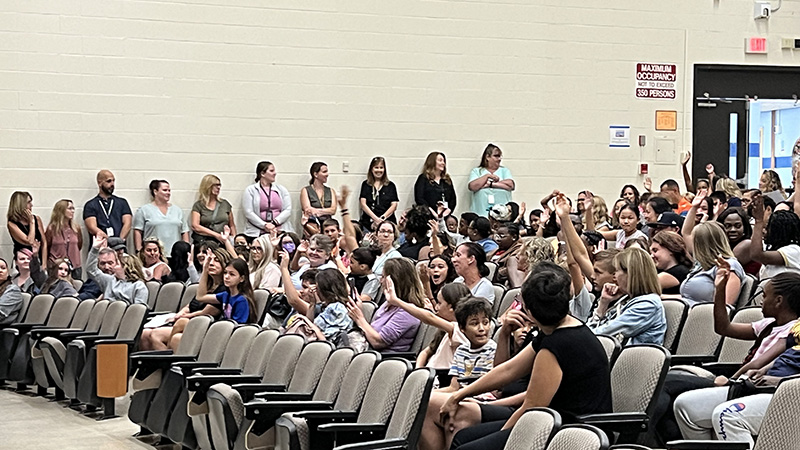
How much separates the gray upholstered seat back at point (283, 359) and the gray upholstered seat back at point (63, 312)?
11.8ft

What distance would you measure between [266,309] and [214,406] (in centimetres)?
200

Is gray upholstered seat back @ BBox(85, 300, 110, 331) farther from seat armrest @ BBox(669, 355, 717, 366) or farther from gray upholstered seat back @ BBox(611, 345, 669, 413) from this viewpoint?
gray upholstered seat back @ BBox(611, 345, 669, 413)

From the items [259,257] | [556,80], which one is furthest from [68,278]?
[556,80]

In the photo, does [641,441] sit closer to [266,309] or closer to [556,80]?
[266,309]

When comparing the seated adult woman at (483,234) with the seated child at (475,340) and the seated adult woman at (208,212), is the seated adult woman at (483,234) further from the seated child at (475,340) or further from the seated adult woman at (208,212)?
the seated child at (475,340)

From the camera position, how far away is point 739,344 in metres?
5.50

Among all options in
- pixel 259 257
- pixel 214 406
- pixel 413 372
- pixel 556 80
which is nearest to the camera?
pixel 413 372

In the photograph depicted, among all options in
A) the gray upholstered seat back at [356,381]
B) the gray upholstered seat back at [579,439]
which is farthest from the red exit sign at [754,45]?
the gray upholstered seat back at [579,439]

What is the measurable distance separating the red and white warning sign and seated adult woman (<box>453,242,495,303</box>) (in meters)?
7.42

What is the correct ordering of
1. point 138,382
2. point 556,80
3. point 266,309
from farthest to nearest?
point 556,80 → point 266,309 → point 138,382

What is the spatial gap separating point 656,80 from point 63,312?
7.70m

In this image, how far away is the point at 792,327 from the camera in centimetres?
466

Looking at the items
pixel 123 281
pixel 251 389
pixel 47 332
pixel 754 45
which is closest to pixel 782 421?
pixel 251 389

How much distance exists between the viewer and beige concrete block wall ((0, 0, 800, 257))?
1159cm
